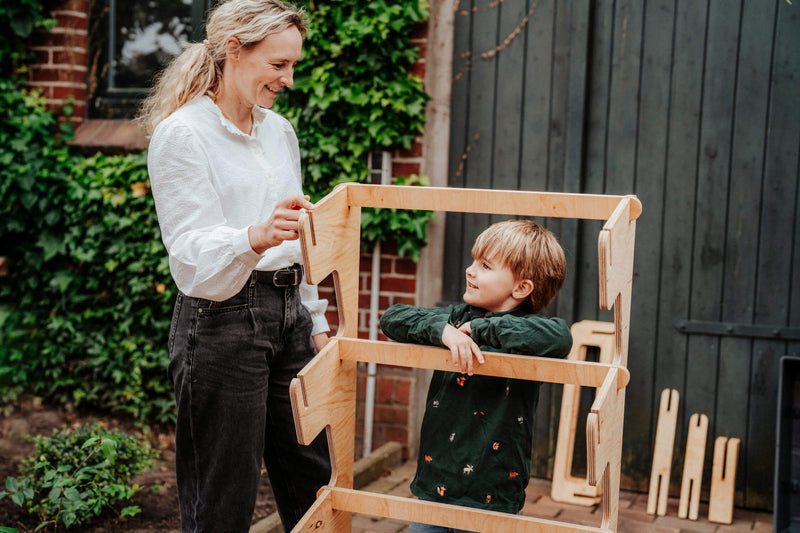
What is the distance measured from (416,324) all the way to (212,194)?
0.57 meters

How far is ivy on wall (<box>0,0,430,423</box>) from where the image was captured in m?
3.86

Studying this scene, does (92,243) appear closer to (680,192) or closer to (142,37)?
(142,37)

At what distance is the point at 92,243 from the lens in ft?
13.9

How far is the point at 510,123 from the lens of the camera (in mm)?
3812

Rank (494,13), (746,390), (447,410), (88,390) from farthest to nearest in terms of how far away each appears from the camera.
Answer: (88,390)
(494,13)
(746,390)
(447,410)

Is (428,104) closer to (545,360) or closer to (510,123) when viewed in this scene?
(510,123)

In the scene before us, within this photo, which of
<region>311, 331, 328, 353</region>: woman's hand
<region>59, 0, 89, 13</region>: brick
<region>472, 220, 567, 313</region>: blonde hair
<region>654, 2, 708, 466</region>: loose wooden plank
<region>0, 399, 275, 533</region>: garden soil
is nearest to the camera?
<region>472, 220, 567, 313</region>: blonde hair

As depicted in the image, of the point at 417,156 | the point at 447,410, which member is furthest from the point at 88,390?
the point at 447,410

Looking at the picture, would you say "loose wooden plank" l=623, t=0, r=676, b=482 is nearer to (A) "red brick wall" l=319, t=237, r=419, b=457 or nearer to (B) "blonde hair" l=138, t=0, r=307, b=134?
(A) "red brick wall" l=319, t=237, r=419, b=457

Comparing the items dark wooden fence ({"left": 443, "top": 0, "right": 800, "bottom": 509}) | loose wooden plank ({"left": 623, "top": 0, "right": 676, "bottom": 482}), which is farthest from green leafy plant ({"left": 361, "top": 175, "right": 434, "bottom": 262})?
loose wooden plank ({"left": 623, "top": 0, "right": 676, "bottom": 482})

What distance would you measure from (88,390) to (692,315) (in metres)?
3.00

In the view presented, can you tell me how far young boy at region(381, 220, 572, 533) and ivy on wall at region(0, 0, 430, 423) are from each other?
1.80m

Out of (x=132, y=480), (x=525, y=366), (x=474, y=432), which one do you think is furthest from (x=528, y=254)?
(x=132, y=480)

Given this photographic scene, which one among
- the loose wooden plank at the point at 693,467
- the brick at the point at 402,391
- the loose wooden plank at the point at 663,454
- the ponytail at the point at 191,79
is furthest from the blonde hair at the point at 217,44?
the loose wooden plank at the point at 693,467
